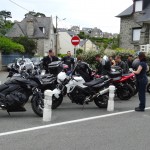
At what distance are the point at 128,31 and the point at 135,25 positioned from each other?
3.99ft

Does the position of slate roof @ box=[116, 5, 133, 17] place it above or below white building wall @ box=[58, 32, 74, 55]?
above

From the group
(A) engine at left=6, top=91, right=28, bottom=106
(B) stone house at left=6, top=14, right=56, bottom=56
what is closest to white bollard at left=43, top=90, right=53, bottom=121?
(A) engine at left=6, top=91, right=28, bottom=106

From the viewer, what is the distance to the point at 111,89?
1045 centimetres

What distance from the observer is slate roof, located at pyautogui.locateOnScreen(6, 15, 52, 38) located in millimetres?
67400

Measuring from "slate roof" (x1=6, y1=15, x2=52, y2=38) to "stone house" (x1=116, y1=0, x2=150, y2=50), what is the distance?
28.9m

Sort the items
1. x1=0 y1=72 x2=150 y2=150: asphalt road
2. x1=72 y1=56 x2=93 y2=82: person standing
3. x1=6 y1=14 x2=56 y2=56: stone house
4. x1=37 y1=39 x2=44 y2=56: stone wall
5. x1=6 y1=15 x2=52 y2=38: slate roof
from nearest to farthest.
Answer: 1. x1=0 y1=72 x2=150 y2=150: asphalt road
2. x1=72 y1=56 x2=93 y2=82: person standing
3. x1=6 y1=15 x2=52 y2=38: slate roof
4. x1=6 y1=14 x2=56 y2=56: stone house
5. x1=37 y1=39 x2=44 y2=56: stone wall

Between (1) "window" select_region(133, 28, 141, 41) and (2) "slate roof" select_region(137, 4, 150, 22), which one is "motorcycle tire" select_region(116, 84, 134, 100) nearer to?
(2) "slate roof" select_region(137, 4, 150, 22)

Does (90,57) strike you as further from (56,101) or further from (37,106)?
(37,106)

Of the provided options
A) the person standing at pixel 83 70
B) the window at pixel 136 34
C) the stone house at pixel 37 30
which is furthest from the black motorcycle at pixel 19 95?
the stone house at pixel 37 30

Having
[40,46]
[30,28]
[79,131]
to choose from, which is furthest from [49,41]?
[79,131]

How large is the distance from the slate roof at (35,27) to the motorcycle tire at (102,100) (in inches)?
2242

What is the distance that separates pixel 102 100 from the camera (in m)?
10.9

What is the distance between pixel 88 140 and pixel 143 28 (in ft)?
110

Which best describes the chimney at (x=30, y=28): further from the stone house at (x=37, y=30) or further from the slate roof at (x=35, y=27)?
the slate roof at (x=35, y=27)
